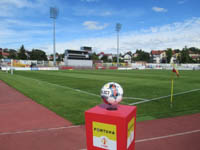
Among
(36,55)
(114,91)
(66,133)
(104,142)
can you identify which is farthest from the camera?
(36,55)

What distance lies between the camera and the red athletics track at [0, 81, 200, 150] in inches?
175

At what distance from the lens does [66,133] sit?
5227 mm

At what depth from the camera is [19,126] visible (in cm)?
Result: 593

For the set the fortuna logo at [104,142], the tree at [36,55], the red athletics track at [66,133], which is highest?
the tree at [36,55]

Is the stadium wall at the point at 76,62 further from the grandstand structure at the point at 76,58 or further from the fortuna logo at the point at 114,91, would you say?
the fortuna logo at the point at 114,91

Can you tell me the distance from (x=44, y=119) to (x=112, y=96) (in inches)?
183

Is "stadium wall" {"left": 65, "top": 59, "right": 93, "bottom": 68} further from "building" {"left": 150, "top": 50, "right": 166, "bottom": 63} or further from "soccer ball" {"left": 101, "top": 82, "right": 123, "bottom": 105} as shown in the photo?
"soccer ball" {"left": 101, "top": 82, "right": 123, "bottom": 105}

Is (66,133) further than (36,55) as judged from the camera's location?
No

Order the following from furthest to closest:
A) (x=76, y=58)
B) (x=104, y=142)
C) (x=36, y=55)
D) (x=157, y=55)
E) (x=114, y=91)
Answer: (x=157, y=55)
(x=36, y=55)
(x=76, y=58)
(x=114, y=91)
(x=104, y=142)

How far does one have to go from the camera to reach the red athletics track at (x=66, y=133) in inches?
175

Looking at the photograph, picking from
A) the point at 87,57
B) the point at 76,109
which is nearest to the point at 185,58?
the point at 87,57

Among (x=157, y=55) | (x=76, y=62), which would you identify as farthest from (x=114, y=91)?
(x=157, y=55)

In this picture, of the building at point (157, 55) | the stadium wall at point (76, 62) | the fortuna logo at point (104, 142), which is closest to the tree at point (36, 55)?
the stadium wall at point (76, 62)

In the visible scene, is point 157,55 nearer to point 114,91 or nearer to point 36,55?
point 36,55
